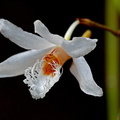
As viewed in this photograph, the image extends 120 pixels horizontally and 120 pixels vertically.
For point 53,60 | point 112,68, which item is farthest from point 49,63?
point 112,68

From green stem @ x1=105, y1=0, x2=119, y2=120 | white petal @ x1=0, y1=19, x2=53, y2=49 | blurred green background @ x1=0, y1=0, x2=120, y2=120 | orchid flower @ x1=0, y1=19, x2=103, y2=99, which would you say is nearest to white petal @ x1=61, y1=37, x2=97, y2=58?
orchid flower @ x1=0, y1=19, x2=103, y2=99

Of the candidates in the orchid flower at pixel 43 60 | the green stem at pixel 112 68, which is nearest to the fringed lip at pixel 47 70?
the orchid flower at pixel 43 60

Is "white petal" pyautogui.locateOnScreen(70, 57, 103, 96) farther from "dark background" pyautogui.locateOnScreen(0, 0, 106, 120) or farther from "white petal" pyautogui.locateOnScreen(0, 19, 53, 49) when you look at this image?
"dark background" pyautogui.locateOnScreen(0, 0, 106, 120)

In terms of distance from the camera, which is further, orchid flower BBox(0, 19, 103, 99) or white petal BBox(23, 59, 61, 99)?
white petal BBox(23, 59, 61, 99)

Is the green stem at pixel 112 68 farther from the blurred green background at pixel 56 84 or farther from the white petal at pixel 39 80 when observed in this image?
the white petal at pixel 39 80

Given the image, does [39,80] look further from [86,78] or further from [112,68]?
[112,68]

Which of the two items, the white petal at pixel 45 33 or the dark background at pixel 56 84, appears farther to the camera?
the dark background at pixel 56 84
